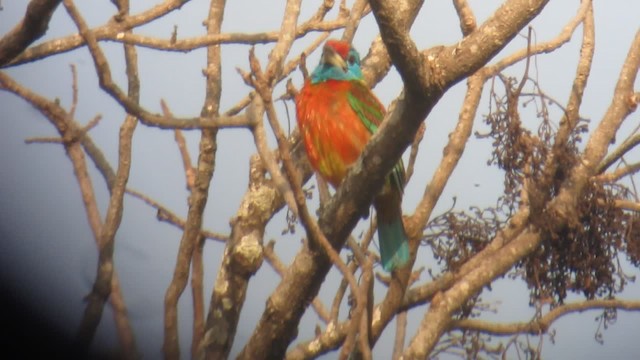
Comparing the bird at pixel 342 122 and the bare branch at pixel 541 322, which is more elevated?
the bird at pixel 342 122

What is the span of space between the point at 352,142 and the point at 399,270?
77 centimetres

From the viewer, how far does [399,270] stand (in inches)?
116

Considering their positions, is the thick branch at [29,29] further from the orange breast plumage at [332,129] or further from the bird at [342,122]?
the orange breast plumage at [332,129]

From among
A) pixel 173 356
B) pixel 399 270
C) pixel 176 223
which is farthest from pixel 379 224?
pixel 173 356

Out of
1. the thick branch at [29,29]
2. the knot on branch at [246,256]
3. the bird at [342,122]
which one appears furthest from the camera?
the bird at [342,122]

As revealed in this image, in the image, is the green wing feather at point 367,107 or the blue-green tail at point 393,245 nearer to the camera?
the blue-green tail at point 393,245

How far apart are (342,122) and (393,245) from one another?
22.9 inches

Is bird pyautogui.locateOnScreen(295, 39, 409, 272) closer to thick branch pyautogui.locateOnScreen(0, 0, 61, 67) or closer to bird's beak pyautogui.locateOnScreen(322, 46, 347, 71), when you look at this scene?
bird's beak pyautogui.locateOnScreen(322, 46, 347, 71)

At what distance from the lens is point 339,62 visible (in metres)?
3.57

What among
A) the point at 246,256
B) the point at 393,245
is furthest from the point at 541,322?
the point at 246,256

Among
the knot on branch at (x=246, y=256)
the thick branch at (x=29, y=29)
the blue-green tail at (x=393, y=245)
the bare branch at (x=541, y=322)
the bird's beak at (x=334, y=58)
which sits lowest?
the bare branch at (x=541, y=322)

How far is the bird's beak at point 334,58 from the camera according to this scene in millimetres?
3566

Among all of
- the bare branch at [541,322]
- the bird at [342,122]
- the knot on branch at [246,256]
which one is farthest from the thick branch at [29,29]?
the bare branch at [541,322]

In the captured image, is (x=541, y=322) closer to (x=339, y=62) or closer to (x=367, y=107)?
(x=367, y=107)
